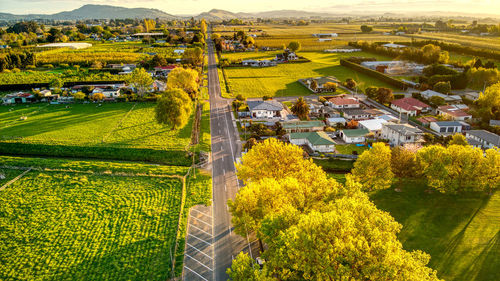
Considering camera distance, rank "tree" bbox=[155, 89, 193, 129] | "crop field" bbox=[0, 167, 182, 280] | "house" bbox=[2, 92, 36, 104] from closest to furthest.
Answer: "crop field" bbox=[0, 167, 182, 280]
"tree" bbox=[155, 89, 193, 129]
"house" bbox=[2, 92, 36, 104]

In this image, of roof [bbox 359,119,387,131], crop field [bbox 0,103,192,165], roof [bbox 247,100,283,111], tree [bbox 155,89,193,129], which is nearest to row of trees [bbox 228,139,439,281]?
crop field [bbox 0,103,192,165]

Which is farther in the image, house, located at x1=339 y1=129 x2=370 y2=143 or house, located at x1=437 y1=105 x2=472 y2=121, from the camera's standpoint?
house, located at x1=437 y1=105 x2=472 y2=121

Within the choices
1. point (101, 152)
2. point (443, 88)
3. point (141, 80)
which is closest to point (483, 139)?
point (443, 88)

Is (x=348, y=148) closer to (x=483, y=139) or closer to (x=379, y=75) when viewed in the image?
(x=483, y=139)

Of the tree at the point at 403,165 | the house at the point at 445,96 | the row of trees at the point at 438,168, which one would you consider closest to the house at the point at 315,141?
the row of trees at the point at 438,168

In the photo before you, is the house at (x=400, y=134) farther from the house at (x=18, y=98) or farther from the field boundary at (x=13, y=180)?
the house at (x=18, y=98)

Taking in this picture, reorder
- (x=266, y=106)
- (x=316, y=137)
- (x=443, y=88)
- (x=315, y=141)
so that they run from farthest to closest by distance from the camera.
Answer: (x=443, y=88) → (x=266, y=106) → (x=316, y=137) → (x=315, y=141)

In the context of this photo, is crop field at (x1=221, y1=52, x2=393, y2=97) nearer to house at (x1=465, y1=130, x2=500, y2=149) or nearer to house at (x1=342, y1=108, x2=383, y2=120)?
house at (x1=342, y1=108, x2=383, y2=120)
